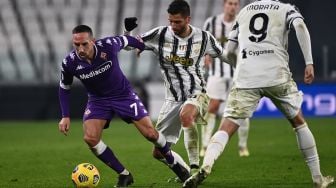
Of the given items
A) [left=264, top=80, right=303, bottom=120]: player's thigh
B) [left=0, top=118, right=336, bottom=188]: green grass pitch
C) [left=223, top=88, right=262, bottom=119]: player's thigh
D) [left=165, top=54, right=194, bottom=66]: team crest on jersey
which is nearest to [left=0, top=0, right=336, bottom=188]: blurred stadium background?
[left=0, top=118, right=336, bottom=188]: green grass pitch

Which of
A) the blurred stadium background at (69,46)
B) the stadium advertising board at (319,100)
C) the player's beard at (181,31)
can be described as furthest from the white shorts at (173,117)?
the stadium advertising board at (319,100)

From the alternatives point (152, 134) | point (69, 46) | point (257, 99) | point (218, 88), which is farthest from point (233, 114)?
point (69, 46)

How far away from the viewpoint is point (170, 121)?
818cm

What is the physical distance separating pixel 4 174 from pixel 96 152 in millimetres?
2069

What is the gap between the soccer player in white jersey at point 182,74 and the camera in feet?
26.4

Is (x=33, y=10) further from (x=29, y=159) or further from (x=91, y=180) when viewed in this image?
(x=91, y=180)

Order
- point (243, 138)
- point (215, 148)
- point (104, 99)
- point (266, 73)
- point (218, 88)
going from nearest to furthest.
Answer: point (215, 148) < point (266, 73) < point (104, 99) < point (243, 138) < point (218, 88)

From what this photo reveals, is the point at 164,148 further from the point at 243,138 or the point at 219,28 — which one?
the point at 219,28

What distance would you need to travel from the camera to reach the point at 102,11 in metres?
26.3

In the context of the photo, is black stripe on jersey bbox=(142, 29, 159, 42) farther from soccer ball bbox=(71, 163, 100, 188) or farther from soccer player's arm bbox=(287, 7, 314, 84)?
soccer player's arm bbox=(287, 7, 314, 84)

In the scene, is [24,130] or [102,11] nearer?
[24,130]

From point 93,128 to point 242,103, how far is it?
1.64 metres

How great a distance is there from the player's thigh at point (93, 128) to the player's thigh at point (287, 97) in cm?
178

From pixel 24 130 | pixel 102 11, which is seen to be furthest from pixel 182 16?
pixel 102 11
